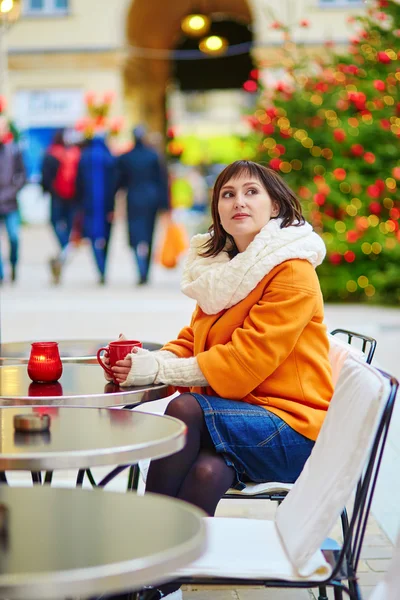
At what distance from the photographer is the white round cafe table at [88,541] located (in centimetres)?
→ 148

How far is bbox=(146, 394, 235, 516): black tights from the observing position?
2.70 m

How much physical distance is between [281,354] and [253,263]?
11.3 inches

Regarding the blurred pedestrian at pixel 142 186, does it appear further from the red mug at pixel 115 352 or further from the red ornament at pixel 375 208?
the red mug at pixel 115 352

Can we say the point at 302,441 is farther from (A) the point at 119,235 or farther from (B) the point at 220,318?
(A) the point at 119,235

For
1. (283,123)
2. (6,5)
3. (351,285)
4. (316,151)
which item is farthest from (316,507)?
(283,123)

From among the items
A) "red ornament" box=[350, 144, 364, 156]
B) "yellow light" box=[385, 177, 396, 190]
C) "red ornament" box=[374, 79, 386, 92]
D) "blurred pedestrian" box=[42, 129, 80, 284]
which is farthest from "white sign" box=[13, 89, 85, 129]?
"red ornament" box=[374, 79, 386, 92]

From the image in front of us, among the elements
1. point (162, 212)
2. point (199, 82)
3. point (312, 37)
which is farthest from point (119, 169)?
point (199, 82)

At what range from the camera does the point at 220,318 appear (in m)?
3.06

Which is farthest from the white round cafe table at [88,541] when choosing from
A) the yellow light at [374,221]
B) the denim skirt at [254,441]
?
the yellow light at [374,221]

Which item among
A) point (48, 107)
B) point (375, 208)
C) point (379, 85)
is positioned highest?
point (379, 85)

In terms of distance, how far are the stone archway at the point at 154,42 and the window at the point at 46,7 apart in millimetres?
1502

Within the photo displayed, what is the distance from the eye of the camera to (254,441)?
2818 millimetres

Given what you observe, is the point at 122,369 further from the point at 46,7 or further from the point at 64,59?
the point at 46,7

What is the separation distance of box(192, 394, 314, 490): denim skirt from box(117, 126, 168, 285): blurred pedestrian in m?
9.64
